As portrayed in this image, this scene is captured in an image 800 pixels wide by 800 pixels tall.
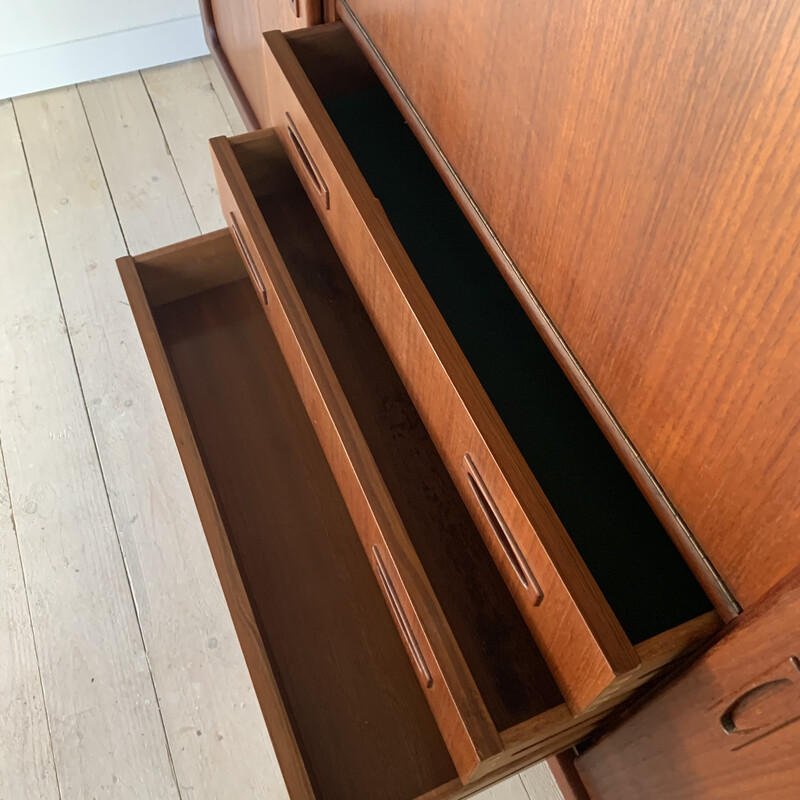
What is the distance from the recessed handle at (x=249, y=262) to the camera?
0.95m

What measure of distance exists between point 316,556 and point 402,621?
0.53 feet

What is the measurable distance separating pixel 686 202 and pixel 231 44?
1379 millimetres

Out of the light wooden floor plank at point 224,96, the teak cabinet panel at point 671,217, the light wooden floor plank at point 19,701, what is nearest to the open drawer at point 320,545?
the teak cabinet panel at point 671,217

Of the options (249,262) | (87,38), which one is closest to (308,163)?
(249,262)

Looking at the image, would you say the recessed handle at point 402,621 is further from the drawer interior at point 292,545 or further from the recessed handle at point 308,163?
the recessed handle at point 308,163

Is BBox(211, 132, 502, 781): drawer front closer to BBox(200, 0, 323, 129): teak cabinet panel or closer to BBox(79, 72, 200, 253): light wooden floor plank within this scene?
BBox(200, 0, 323, 129): teak cabinet panel

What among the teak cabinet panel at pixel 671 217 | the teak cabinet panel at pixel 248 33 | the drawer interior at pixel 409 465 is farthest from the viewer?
the teak cabinet panel at pixel 248 33

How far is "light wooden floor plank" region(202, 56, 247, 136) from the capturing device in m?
1.72

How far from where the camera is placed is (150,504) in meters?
1.27

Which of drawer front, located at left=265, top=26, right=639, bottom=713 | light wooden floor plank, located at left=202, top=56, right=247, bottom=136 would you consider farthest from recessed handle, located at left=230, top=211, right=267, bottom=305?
light wooden floor plank, located at left=202, top=56, right=247, bottom=136

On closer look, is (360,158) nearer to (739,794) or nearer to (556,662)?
(556,662)

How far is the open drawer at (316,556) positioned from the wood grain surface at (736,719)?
0.05m

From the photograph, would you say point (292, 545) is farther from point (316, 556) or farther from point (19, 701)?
point (19, 701)

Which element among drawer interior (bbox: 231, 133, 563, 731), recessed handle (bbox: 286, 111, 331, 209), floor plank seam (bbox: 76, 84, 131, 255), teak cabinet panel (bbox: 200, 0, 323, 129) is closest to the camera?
drawer interior (bbox: 231, 133, 563, 731)
